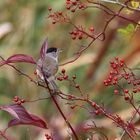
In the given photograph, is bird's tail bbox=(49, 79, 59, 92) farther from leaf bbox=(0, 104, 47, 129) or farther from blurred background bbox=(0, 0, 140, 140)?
blurred background bbox=(0, 0, 140, 140)

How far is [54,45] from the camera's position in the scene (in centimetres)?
554

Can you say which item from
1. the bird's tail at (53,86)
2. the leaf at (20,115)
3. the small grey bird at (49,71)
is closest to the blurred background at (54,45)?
the small grey bird at (49,71)

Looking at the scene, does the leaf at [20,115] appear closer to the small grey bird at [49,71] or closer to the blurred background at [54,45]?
the small grey bird at [49,71]

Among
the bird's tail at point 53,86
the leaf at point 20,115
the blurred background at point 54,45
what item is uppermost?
the blurred background at point 54,45

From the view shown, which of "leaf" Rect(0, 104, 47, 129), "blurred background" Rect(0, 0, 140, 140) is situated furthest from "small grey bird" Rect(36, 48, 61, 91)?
"blurred background" Rect(0, 0, 140, 140)

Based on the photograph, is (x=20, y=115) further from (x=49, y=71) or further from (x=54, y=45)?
(x=54, y=45)

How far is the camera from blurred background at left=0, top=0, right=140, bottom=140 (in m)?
4.59

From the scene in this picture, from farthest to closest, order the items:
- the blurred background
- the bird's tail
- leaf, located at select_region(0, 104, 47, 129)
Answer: the blurred background
the bird's tail
leaf, located at select_region(0, 104, 47, 129)

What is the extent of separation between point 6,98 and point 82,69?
2.17ft

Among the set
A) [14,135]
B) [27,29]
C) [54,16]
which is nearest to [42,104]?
[14,135]

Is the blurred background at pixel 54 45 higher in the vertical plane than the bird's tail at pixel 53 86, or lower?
higher

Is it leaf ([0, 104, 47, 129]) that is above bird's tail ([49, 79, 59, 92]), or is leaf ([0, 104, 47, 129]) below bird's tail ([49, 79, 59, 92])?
below

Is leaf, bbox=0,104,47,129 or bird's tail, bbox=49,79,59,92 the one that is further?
bird's tail, bbox=49,79,59,92

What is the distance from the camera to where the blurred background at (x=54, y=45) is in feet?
15.1
